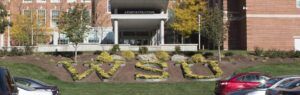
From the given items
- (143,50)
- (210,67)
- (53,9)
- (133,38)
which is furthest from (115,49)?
(53,9)

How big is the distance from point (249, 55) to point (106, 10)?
3784 centimetres

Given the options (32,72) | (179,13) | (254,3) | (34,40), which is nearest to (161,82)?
(32,72)

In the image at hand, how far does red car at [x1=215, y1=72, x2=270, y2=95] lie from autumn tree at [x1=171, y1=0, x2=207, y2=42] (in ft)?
121

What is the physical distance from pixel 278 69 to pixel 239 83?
591 inches

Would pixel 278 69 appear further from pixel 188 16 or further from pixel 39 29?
pixel 39 29

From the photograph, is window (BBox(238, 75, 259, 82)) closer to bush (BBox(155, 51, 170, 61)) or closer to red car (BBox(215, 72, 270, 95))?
red car (BBox(215, 72, 270, 95))

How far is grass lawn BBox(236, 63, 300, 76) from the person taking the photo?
38.0 metres

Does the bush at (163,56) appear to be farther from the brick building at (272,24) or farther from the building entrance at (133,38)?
the building entrance at (133,38)

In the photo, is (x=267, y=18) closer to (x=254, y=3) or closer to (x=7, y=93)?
(x=254, y=3)

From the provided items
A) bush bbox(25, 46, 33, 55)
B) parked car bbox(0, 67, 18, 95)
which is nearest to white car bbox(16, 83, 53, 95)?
parked car bbox(0, 67, 18, 95)

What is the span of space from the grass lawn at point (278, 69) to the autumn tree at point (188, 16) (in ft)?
72.9

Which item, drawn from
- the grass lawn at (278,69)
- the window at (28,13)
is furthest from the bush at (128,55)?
the window at (28,13)

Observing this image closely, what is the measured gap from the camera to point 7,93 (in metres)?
9.05

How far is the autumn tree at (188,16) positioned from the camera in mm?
63250
